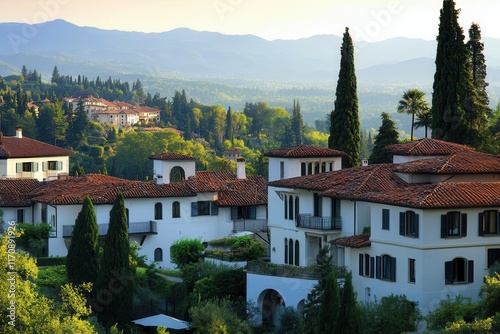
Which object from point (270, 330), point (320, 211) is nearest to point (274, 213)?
point (320, 211)

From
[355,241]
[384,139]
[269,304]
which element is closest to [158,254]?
[384,139]

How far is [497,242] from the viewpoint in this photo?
39.2m

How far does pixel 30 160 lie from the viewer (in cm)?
7875

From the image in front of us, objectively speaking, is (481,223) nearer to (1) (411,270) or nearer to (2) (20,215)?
(1) (411,270)

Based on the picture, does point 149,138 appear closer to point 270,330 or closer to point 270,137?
point 270,137

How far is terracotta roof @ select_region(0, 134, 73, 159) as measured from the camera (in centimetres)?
7786

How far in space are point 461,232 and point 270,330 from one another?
8.86 m

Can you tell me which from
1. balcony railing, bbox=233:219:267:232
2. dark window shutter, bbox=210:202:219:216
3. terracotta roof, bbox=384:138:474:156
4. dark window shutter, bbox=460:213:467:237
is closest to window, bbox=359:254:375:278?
dark window shutter, bbox=460:213:467:237

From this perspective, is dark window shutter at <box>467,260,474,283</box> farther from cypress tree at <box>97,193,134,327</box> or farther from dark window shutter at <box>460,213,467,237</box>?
cypress tree at <box>97,193,134,327</box>

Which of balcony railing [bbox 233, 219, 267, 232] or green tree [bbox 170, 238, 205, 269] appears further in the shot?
balcony railing [bbox 233, 219, 267, 232]

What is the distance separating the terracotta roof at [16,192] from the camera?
62000mm

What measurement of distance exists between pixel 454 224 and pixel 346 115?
2274 cm

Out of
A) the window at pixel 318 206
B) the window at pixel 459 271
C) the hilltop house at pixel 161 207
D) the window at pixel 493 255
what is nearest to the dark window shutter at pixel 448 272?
the window at pixel 459 271

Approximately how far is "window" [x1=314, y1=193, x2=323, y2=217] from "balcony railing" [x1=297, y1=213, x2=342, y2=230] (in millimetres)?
286
